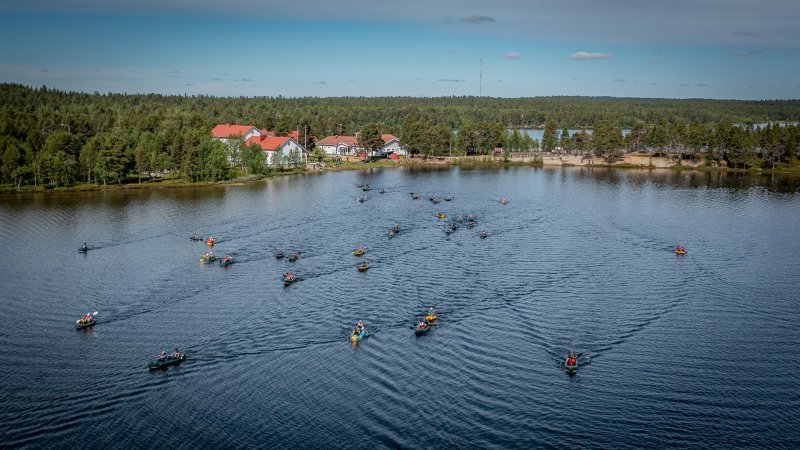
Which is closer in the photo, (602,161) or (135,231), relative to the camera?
(135,231)

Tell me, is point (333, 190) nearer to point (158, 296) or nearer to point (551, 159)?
point (158, 296)

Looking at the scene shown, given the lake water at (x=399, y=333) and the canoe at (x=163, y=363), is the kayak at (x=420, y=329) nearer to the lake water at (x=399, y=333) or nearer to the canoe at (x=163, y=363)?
the lake water at (x=399, y=333)

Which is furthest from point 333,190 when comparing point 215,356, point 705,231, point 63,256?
point 215,356

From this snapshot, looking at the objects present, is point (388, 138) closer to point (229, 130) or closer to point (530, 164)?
point (530, 164)

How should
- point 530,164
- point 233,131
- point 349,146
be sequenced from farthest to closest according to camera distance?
point 349,146 < point 530,164 < point 233,131

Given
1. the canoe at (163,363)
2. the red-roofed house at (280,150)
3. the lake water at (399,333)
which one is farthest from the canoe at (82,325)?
the red-roofed house at (280,150)

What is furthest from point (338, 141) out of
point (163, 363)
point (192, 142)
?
point (163, 363)
